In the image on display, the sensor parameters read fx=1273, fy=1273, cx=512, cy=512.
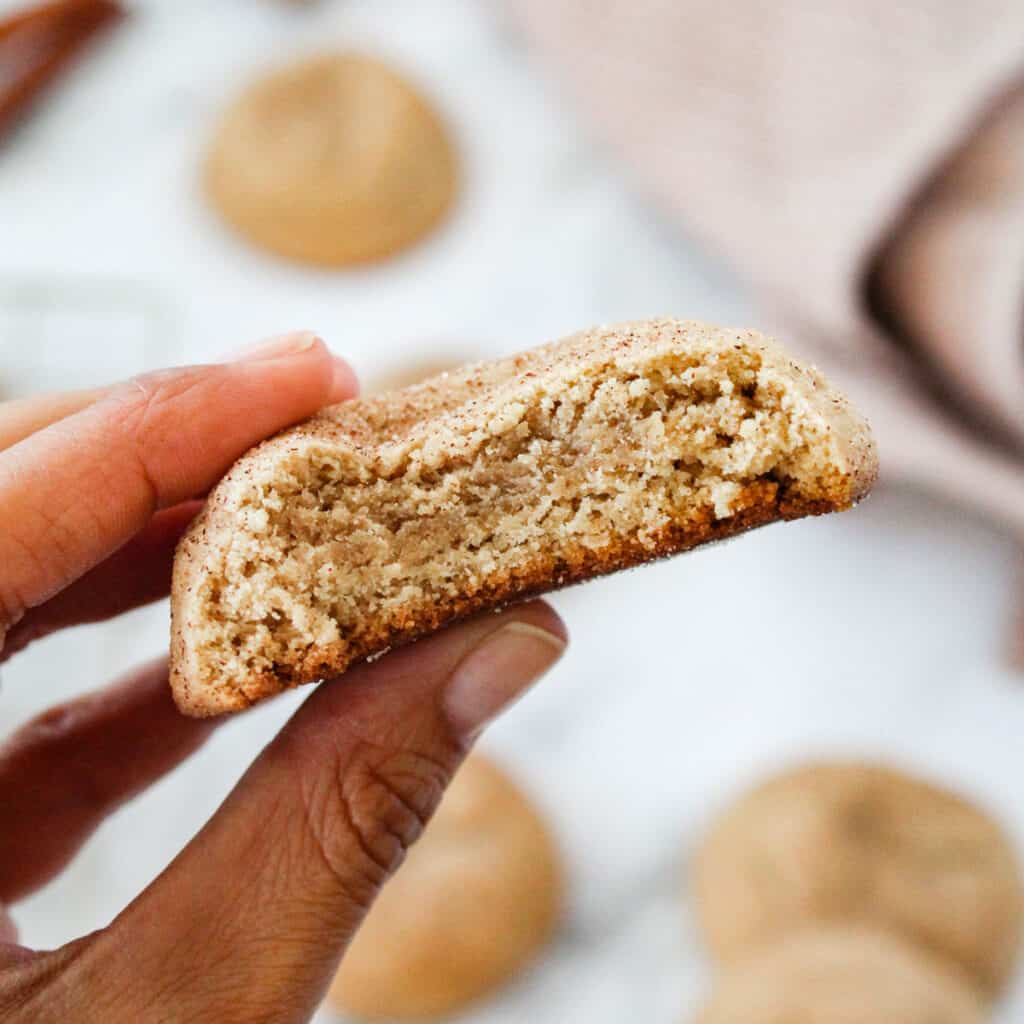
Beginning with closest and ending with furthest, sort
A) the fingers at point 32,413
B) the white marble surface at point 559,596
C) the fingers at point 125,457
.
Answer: the fingers at point 125,457 → the fingers at point 32,413 → the white marble surface at point 559,596

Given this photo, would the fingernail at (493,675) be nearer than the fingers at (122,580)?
Yes

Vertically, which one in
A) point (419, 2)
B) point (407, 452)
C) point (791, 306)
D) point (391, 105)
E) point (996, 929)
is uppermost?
point (419, 2)

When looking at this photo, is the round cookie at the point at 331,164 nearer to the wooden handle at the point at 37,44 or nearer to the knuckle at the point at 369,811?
the wooden handle at the point at 37,44

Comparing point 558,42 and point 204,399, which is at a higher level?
point 558,42

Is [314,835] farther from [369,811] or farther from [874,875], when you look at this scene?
[874,875]

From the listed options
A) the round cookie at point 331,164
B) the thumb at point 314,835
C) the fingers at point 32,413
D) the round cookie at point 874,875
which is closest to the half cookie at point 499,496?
the thumb at point 314,835

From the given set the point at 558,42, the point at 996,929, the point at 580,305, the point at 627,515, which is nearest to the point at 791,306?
the point at 580,305

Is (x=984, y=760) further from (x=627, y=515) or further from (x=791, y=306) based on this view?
(x=627, y=515)
